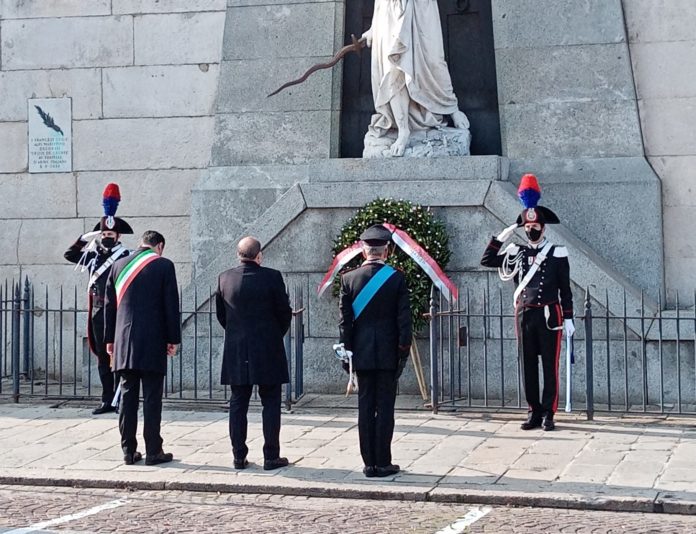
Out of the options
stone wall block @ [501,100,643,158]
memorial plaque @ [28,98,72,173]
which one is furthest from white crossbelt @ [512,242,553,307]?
memorial plaque @ [28,98,72,173]

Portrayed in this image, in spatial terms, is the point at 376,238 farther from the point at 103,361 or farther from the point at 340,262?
the point at 103,361

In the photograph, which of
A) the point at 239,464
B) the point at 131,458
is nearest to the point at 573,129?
the point at 239,464

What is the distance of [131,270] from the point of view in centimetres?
973

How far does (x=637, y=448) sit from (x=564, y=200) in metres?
4.38

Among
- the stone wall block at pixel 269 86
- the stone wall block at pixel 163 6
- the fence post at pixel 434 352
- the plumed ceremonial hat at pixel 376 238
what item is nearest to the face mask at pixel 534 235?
the fence post at pixel 434 352

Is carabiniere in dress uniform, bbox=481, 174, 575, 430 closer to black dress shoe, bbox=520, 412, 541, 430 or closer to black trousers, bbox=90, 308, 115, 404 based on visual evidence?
black dress shoe, bbox=520, 412, 541, 430

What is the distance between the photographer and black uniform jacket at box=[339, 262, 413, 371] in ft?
29.4

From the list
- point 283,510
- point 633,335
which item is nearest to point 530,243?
point 633,335

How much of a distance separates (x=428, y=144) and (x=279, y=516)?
22.0 ft

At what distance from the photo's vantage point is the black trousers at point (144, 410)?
9.55 meters

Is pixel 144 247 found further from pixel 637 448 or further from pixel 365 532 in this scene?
pixel 637 448

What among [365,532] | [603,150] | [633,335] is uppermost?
[603,150]

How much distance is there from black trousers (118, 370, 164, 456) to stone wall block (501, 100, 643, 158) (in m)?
6.02

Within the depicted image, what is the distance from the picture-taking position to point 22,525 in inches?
299
